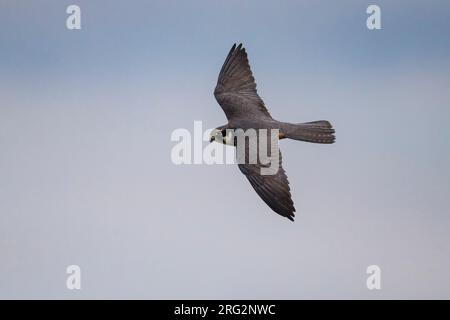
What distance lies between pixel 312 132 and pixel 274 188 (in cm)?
129

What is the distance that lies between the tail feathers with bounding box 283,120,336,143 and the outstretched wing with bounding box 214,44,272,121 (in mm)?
1520

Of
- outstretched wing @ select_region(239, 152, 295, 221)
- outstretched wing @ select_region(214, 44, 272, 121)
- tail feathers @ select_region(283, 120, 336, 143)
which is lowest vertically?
outstretched wing @ select_region(239, 152, 295, 221)

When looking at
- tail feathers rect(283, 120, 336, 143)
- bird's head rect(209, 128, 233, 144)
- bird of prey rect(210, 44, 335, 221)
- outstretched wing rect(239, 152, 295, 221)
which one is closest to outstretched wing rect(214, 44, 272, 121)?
bird of prey rect(210, 44, 335, 221)

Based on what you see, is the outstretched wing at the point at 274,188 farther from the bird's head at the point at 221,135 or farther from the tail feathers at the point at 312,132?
the bird's head at the point at 221,135

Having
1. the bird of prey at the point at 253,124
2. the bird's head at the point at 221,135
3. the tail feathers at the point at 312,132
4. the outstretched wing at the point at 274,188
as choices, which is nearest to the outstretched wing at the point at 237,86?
the bird of prey at the point at 253,124

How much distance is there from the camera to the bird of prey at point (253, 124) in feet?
34.7

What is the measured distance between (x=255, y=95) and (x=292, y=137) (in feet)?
7.56

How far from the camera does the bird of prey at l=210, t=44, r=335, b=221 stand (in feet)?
34.7

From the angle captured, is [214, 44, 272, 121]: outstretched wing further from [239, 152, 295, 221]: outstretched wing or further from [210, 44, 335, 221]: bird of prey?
[239, 152, 295, 221]: outstretched wing

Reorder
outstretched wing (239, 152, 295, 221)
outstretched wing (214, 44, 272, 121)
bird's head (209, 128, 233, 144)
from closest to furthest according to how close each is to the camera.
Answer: outstretched wing (239, 152, 295, 221), bird's head (209, 128, 233, 144), outstretched wing (214, 44, 272, 121)

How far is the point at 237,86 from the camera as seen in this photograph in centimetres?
1360

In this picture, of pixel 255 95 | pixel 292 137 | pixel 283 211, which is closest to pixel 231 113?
pixel 255 95

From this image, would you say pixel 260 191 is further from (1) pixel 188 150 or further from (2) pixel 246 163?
(1) pixel 188 150

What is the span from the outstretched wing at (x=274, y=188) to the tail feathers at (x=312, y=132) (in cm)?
56
